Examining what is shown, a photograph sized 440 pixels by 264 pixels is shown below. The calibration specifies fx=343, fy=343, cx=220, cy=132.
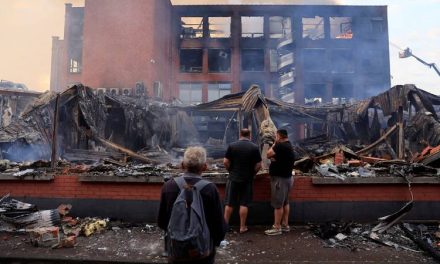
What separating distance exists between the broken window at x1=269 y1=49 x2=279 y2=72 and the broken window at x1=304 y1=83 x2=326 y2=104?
11.8ft

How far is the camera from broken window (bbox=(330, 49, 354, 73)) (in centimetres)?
3369

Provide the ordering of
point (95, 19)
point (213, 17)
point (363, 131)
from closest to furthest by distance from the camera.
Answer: point (363, 131)
point (95, 19)
point (213, 17)

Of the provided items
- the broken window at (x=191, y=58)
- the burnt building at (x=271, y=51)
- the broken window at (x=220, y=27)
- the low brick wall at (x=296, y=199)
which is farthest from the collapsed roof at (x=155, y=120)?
the broken window at (x=220, y=27)

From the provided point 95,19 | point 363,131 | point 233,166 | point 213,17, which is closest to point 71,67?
point 95,19

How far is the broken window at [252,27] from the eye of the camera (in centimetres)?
3612

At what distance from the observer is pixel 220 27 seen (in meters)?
37.0

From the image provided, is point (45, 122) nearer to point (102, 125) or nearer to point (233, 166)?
point (102, 125)

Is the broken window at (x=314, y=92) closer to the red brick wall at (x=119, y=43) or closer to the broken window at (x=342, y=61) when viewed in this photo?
the broken window at (x=342, y=61)

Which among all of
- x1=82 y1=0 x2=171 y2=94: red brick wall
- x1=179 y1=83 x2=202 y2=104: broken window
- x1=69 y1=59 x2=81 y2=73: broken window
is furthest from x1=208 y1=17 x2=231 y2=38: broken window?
x1=69 y1=59 x2=81 y2=73: broken window

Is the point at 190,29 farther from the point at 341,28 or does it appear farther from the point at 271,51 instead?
the point at 341,28

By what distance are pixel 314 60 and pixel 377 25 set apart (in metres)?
7.54

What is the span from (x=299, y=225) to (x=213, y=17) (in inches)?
1288

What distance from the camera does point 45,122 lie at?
32.0ft

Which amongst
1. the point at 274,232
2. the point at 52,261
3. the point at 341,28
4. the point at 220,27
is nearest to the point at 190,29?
the point at 220,27
